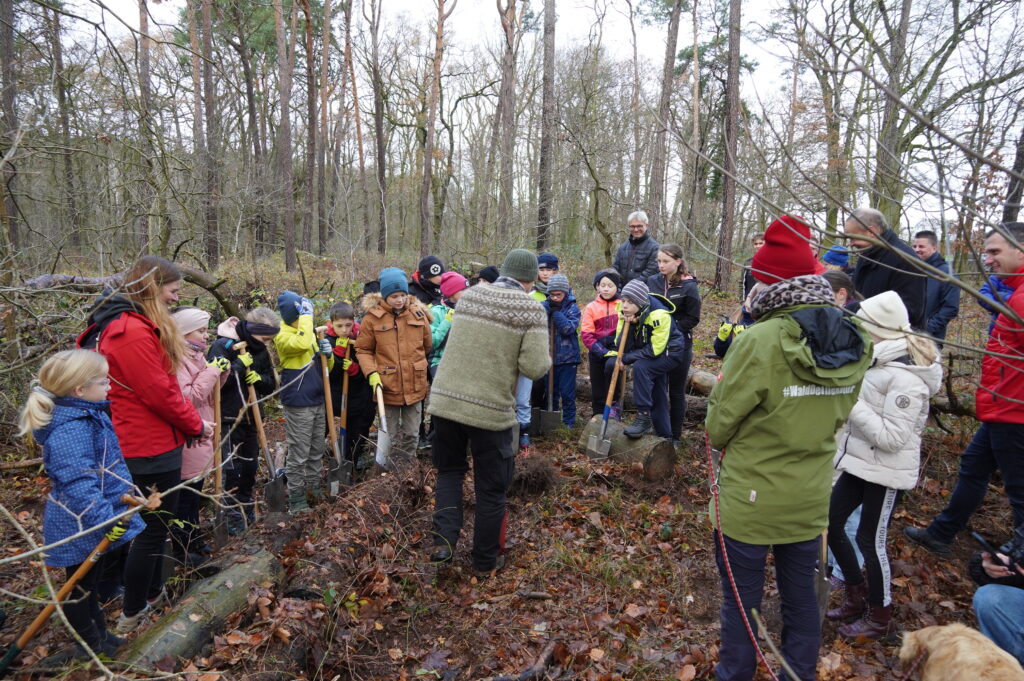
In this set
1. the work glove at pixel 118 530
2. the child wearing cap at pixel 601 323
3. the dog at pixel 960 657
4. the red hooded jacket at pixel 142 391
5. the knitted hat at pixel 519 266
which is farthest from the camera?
the child wearing cap at pixel 601 323

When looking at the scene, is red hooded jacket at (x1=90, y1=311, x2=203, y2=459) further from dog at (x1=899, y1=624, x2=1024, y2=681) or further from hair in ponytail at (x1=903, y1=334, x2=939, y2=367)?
hair in ponytail at (x1=903, y1=334, x2=939, y2=367)

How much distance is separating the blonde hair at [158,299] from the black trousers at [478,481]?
1.66m

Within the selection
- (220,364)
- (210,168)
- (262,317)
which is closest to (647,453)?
(262,317)

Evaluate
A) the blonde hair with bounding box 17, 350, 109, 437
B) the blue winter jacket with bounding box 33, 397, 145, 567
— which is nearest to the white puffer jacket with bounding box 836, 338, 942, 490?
the blue winter jacket with bounding box 33, 397, 145, 567

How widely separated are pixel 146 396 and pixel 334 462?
2.23 meters

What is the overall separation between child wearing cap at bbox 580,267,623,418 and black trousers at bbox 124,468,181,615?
13.4 feet

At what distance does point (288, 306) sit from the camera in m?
4.70

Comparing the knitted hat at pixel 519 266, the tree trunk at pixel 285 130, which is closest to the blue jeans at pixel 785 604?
the knitted hat at pixel 519 266

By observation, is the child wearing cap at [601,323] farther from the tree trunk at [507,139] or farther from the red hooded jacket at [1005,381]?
the tree trunk at [507,139]

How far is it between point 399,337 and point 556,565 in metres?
2.39

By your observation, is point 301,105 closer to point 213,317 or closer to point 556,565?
point 213,317

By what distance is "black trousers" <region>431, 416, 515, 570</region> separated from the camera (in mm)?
3762

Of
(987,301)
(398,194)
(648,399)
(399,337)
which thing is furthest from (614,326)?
(398,194)

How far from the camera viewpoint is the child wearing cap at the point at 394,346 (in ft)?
16.7
